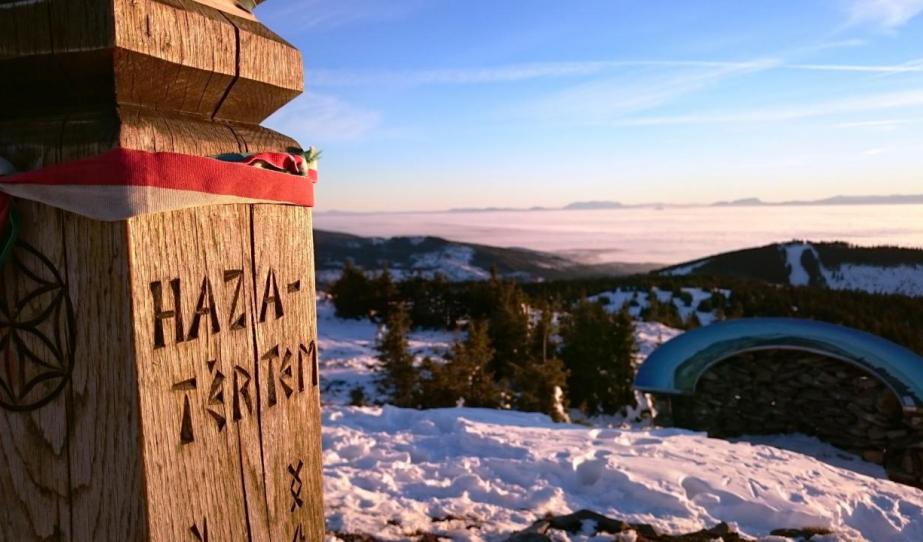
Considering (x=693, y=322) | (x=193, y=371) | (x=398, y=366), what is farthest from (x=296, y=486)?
(x=693, y=322)

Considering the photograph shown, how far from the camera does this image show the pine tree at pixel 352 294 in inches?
586

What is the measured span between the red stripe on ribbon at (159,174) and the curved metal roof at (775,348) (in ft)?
23.4

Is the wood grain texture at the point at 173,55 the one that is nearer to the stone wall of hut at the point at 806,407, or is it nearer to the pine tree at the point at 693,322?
the stone wall of hut at the point at 806,407

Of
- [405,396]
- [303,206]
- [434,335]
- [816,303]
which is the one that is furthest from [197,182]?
[816,303]

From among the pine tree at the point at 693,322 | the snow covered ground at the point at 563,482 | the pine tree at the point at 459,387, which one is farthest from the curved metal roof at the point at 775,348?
the pine tree at the point at 693,322

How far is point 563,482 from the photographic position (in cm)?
428

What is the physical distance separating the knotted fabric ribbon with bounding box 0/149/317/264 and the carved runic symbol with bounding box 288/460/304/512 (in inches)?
23.8

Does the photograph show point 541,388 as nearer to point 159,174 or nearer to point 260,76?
point 260,76

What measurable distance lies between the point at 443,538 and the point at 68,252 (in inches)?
104

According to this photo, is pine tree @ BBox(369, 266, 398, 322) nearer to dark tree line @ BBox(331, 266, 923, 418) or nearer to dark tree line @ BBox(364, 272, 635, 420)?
dark tree line @ BBox(331, 266, 923, 418)

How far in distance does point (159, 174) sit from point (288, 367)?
517 mm

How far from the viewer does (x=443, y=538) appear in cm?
332

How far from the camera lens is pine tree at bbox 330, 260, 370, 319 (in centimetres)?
1488

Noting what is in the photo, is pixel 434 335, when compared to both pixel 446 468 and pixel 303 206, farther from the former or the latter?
pixel 303 206
